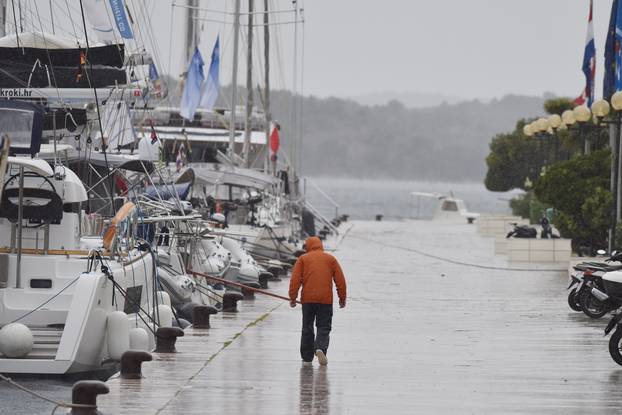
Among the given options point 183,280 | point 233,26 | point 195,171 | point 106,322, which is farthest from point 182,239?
point 233,26

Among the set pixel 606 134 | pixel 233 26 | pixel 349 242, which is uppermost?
pixel 233 26

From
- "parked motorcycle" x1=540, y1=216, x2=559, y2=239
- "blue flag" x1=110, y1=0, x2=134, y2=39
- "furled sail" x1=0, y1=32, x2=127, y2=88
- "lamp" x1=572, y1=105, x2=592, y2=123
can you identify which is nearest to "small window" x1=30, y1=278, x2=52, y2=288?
"furled sail" x1=0, y1=32, x2=127, y2=88

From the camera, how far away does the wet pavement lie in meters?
13.8

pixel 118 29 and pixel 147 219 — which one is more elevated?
pixel 118 29

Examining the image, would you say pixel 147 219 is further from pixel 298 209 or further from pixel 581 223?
pixel 298 209

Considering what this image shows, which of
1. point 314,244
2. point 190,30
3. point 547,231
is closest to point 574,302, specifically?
point 314,244

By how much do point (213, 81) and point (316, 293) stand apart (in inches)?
1273

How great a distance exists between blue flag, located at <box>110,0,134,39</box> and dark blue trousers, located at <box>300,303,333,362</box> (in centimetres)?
1258

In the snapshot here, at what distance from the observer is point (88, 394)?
1259 centimetres

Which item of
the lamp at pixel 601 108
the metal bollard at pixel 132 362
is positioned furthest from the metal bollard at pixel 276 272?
the metal bollard at pixel 132 362

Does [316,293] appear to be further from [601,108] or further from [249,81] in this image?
[249,81]

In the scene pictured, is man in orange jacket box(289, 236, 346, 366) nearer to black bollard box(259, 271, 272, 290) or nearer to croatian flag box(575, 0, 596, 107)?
black bollard box(259, 271, 272, 290)

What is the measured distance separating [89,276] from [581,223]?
71.7 ft

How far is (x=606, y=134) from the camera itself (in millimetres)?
49531
